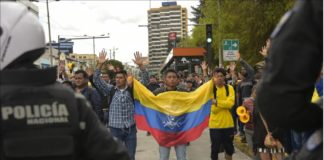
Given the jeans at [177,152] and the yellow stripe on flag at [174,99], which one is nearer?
the jeans at [177,152]

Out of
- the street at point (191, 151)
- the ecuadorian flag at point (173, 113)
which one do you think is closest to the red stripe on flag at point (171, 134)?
the ecuadorian flag at point (173, 113)

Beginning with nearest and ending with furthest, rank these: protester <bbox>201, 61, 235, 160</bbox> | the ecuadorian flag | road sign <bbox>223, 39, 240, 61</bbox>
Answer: the ecuadorian flag → protester <bbox>201, 61, 235, 160</bbox> → road sign <bbox>223, 39, 240, 61</bbox>

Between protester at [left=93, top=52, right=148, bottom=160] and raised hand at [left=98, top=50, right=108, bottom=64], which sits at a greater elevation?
raised hand at [left=98, top=50, right=108, bottom=64]

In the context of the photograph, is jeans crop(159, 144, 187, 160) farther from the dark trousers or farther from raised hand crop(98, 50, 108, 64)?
raised hand crop(98, 50, 108, 64)

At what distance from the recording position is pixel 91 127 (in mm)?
2342

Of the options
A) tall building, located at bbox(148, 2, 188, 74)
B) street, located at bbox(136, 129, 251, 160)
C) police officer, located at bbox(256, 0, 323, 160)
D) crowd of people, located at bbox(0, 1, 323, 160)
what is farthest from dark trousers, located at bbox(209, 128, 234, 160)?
tall building, located at bbox(148, 2, 188, 74)

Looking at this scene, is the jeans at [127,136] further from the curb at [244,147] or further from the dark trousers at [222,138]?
the curb at [244,147]

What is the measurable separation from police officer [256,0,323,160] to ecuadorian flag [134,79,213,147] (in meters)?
6.81

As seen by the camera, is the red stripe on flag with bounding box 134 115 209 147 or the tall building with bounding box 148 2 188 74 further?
the tall building with bounding box 148 2 188 74

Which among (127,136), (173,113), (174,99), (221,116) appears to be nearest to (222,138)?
(221,116)

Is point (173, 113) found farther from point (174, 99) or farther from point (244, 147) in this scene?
point (244, 147)

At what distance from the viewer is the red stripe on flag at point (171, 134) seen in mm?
8758

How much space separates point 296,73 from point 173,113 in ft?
23.9

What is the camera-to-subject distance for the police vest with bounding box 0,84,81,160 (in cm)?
221
